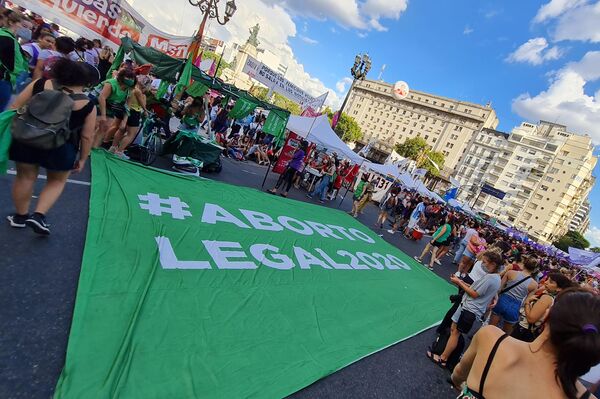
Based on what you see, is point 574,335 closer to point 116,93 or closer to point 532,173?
point 116,93

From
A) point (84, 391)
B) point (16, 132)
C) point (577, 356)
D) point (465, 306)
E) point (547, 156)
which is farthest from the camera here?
point (547, 156)

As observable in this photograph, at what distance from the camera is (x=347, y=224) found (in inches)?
397

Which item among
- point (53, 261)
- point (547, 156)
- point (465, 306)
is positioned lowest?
point (53, 261)

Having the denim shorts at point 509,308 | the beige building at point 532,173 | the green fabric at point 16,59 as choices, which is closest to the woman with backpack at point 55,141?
the green fabric at point 16,59

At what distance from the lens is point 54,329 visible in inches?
93.7

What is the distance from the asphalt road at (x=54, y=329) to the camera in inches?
81.7

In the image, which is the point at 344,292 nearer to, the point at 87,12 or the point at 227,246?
the point at 227,246

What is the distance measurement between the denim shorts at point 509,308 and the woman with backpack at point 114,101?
7.93 meters

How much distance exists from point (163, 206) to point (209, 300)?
2.30 metres

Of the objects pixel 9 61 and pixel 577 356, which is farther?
pixel 9 61

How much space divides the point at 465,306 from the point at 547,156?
379 feet

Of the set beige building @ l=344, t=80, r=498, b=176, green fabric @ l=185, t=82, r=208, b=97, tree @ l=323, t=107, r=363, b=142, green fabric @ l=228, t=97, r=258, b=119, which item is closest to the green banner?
green fabric @ l=185, t=82, r=208, b=97

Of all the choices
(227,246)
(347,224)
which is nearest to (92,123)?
(227,246)

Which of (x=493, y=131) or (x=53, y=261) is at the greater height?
(x=493, y=131)
